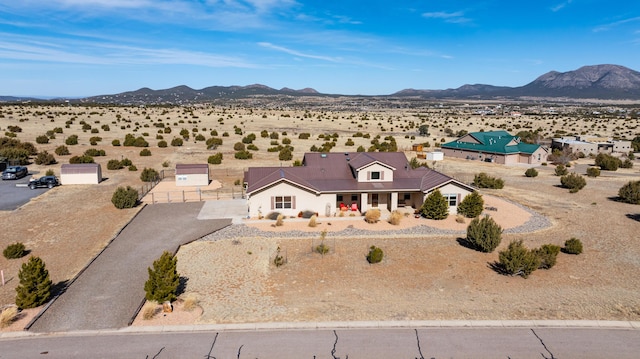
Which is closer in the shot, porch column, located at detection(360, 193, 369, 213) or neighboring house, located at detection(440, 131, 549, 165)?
porch column, located at detection(360, 193, 369, 213)

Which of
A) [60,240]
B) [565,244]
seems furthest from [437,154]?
[60,240]

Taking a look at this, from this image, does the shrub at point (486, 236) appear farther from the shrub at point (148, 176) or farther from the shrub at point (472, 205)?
the shrub at point (148, 176)

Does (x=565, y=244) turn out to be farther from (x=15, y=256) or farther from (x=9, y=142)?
(x=9, y=142)

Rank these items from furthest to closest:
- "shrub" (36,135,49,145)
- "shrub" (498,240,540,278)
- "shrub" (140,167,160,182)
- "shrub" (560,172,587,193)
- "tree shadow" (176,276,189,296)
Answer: "shrub" (36,135,49,145), "shrub" (140,167,160,182), "shrub" (560,172,587,193), "shrub" (498,240,540,278), "tree shadow" (176,276,189,296)

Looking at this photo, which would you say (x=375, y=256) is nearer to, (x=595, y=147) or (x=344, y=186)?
(x=344, y=186)

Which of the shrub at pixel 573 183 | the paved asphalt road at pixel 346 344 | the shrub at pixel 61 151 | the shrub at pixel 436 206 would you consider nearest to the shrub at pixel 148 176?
the shrub at pixel 61 151

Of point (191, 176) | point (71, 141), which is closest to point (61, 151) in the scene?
point (71, 141)

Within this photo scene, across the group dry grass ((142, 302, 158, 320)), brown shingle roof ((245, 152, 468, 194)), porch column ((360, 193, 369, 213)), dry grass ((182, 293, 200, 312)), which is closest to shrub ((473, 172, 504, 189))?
brown shingle roof ((245, 152, 468, 194))

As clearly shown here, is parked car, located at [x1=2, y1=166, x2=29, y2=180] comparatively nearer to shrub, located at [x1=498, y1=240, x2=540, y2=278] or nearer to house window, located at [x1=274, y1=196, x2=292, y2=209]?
house window, located at [x1=274, y1=196, x2=292, y2=209]
